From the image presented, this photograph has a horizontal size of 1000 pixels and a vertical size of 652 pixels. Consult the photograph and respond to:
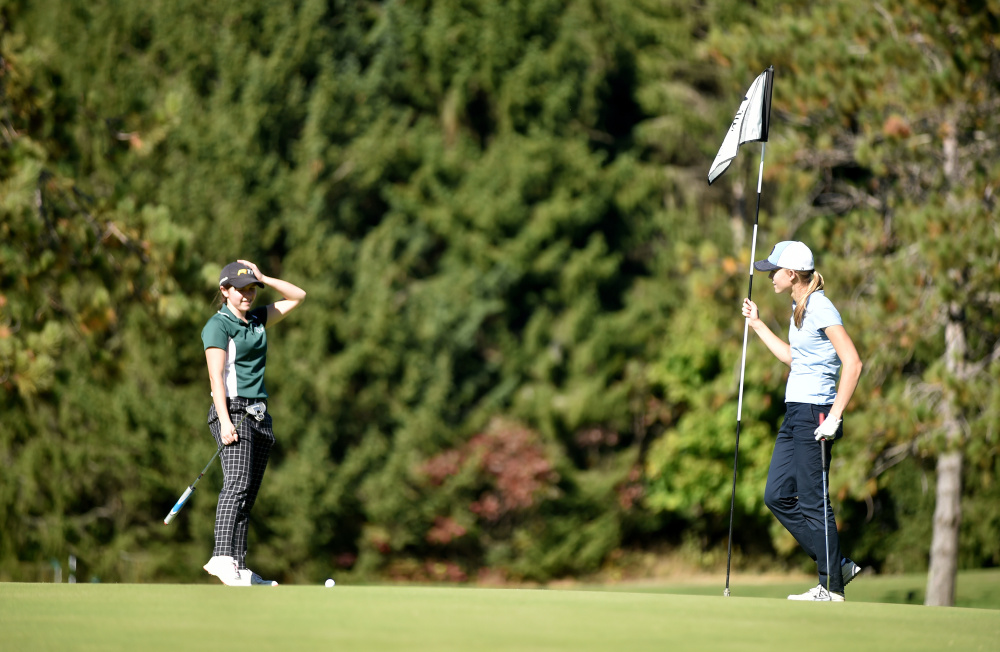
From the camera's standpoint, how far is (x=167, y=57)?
1800cm

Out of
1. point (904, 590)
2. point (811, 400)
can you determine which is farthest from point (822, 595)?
point (904, 590)

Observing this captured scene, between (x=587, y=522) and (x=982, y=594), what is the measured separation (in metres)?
7.65

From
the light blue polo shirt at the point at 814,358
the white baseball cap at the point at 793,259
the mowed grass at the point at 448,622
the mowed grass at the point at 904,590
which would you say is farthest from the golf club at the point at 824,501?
the mowed grass at the point at 904,590

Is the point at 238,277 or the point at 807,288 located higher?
the point at 807,288

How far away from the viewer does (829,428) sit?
6.14m

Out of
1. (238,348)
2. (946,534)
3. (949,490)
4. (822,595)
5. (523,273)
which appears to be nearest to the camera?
(822,595)

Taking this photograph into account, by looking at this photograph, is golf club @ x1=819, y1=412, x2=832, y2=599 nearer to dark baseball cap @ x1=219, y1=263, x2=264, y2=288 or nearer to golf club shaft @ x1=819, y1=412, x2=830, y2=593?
golf club shaft @ x1=819, y1=412, x2=830, y2=593

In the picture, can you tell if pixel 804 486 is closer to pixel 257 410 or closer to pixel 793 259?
pixel 793 259

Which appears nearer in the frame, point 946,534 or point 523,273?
point 946,534

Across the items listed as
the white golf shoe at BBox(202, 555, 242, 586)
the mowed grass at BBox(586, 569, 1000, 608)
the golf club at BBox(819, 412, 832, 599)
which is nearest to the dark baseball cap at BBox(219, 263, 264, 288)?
the white golf shoe at BBox(202, 555, 242, 586)

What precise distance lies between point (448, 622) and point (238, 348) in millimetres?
2303

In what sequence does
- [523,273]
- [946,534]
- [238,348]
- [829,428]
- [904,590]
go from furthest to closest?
[523,273]
[946,534]
[904,590]
[238,348]
[829,428]

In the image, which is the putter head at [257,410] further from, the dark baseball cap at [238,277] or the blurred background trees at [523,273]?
the blurred background trees at [523,273]

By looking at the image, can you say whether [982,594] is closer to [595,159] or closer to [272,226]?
[595,159]
